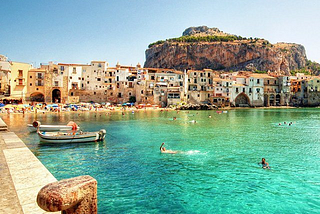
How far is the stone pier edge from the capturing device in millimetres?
5811

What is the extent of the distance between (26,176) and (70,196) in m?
5.80

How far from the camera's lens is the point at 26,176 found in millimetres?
7777

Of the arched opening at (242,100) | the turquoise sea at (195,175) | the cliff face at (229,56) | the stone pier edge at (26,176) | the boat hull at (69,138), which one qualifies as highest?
the cliff face at (229,56)

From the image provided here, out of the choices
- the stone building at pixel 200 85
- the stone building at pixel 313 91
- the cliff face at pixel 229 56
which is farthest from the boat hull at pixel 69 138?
the cliff face at pixel 229 56

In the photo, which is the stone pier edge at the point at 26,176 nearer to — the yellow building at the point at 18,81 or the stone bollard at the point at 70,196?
the stone bollard at the point at 70,196

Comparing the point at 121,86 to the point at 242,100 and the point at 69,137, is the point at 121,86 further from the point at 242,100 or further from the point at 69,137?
the point at 69,137

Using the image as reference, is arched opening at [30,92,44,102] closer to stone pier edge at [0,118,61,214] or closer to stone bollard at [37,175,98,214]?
stone pier edge at [0,118,61,214]

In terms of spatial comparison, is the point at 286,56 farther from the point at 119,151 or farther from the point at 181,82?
the point at 119,151

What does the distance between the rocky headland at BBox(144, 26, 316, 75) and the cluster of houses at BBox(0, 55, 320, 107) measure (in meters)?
37.8

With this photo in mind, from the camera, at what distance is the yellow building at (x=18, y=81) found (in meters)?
61.9

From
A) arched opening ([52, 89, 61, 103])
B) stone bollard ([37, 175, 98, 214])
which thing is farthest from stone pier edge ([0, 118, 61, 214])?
arched opening ([52, 89, 61, 103])

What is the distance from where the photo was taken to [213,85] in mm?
77000

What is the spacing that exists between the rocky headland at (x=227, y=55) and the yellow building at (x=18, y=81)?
81030 millimetres

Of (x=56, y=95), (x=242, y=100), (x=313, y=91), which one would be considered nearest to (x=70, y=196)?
(x=56, y=95)
